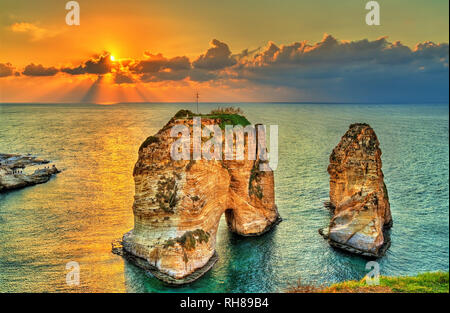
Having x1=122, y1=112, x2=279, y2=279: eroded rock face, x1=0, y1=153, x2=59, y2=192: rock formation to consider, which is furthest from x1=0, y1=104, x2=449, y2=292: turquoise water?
x1=0, y1=153, x2=59, y2=192: rock formation

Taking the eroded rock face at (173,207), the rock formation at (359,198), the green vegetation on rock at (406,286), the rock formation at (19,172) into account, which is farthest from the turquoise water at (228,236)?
the green vegetation on rock at (406,286)

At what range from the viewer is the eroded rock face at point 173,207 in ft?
87.8

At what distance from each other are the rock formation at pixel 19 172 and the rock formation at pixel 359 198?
43.2 meters

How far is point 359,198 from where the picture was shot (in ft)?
110

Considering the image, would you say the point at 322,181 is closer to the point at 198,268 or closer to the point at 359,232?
the point at 359,232

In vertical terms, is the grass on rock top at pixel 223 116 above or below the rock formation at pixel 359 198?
above

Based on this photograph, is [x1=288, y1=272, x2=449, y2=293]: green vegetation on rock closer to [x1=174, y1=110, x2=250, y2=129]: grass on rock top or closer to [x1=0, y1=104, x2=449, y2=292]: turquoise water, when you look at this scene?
[x1=0, y1=104, x2=449, y2=292]: turquoise water

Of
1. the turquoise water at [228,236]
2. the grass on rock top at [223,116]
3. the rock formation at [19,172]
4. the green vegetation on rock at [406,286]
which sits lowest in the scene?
the turquoise water at [228,236]

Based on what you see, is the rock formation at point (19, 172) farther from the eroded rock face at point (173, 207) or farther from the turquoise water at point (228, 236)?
the eroded rock face at point (173, 207)

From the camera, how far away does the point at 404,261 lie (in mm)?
30062

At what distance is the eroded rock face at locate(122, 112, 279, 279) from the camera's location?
26.8 metres

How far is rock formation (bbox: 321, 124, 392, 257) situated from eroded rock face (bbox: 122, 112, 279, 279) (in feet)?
38.2

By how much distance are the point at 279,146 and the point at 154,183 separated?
6019 cm

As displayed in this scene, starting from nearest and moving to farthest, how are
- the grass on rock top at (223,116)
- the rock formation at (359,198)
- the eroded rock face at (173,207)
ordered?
the eroded rock face at (173,207)
the rock formation at (359,198)
the grass on rock top at (223,116)
